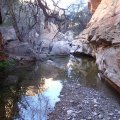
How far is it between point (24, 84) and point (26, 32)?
18.6 ft

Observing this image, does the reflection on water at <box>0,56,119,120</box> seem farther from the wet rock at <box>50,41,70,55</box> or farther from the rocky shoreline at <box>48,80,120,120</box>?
the wet rock at <box>50,41,70,55</box>

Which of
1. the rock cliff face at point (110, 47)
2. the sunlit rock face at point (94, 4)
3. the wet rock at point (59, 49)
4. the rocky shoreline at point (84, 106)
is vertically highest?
the sunlit rock face at point (94, 4)

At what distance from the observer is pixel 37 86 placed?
32.8 ft

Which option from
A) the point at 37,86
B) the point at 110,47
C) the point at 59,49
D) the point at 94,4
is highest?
the point at 94,4

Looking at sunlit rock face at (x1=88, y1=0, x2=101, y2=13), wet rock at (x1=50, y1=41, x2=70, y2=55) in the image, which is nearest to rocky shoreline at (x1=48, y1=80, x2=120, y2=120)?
wet rock at (x1=50, y1=41, x2=70, y2=55)

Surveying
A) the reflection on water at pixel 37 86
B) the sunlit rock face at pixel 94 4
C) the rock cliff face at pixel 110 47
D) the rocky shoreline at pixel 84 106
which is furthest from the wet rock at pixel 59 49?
the rocky shoreline at pixel 84 106

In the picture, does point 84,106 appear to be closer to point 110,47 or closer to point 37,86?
point 37,86

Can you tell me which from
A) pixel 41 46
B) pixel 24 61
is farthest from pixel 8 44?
pixel 41 46

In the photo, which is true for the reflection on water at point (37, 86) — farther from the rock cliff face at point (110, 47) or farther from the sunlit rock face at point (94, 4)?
the sunlit rock face at point (94, 4)

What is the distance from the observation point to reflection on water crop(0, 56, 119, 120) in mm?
7304

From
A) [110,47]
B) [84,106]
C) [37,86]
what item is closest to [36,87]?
[37,86]

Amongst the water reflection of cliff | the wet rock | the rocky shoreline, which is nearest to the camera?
the rocky shoreline

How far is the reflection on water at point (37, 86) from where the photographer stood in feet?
24.0

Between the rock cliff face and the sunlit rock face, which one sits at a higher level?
the sunlit rock face
